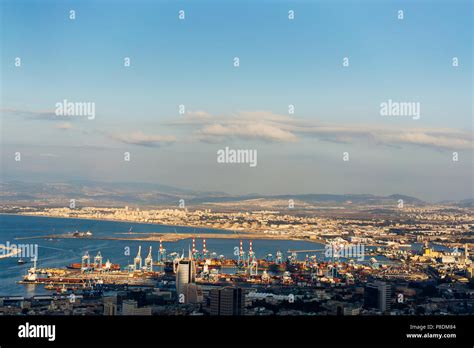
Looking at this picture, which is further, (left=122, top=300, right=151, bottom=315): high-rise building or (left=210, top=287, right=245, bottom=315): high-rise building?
(left=210, top=287, right=245, bottom=315): high-rise building

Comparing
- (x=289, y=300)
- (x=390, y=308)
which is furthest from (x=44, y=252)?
(x=390, y=308)

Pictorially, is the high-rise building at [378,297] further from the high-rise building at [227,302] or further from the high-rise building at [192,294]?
the high-rise building at [192,294]

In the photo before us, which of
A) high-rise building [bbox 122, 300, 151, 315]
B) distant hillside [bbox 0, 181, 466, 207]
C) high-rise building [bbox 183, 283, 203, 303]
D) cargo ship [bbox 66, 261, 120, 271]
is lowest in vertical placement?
cargo ship [bbox 66, 261, 120, 271]

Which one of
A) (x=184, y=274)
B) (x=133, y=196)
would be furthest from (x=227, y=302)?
(x=133, y=196)

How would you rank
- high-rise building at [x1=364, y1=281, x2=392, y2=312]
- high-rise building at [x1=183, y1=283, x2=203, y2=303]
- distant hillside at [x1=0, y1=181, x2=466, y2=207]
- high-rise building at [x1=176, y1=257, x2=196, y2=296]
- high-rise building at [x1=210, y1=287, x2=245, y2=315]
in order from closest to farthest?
high-rise building at [x1=210, y1=287, x2=245, y2=315]
high-rise building at [x1=364, y1=281, x2=392, y2=312]
high-rise building at [x1=183, y1=283, x2=203, y2=303]
high-rise building at [x1=176, y1=257, x2=196, y2=296]
distant hillside at [x1=0, y1=181, x2=466, y2=207]

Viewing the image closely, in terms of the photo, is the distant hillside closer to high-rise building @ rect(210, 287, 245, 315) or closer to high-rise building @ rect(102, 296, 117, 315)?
high-rise building @ rect(102, 296, 117, 315)

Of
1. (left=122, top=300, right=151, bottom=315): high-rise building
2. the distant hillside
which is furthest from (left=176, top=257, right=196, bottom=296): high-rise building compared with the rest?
the distant hillside

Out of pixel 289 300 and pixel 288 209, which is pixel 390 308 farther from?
pixel 288 209

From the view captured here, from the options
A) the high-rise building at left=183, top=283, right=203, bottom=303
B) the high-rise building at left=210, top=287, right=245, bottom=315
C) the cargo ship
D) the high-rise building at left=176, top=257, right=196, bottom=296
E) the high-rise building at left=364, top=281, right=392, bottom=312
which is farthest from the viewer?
the cargo ship
